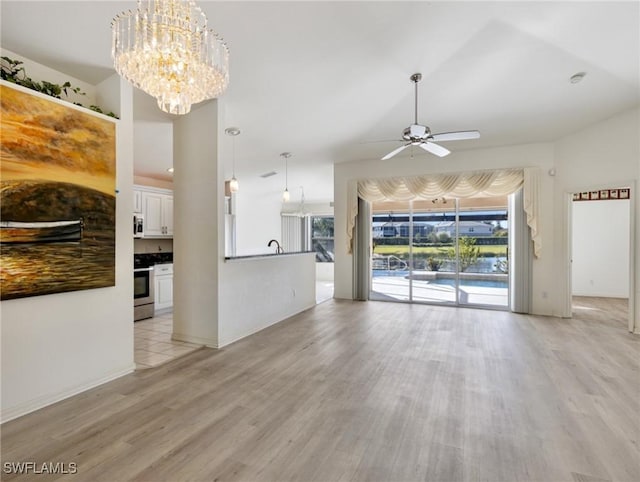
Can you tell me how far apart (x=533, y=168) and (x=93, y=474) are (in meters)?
6.63

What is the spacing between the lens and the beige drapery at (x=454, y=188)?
5.35 meters

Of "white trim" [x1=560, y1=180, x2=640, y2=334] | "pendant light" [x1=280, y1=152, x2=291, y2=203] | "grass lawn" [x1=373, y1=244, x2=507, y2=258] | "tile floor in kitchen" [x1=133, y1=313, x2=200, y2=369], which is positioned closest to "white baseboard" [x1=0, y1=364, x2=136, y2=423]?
"tile floor in kitchen" [x1=133, y1=313, x2=200, y2=369]

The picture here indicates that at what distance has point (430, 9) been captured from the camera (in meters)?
2.51

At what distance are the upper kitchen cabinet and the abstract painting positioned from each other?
3.07 m

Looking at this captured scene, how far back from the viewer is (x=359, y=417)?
2309mm

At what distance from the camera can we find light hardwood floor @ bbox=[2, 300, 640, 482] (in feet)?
5.94

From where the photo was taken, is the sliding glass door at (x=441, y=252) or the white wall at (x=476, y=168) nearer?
the white wall at (x=476, y=168)

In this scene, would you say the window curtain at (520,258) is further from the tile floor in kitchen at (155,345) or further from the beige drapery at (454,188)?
the tile floor in kitchen at (155,345)

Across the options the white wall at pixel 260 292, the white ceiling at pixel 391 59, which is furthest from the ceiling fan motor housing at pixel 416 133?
the white wall at pixel 260 292

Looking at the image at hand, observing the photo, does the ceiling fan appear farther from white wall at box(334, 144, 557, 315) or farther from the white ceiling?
white wall at box(334, 144, 557, 315)

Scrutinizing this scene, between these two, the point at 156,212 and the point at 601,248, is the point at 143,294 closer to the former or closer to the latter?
the point at 156,212

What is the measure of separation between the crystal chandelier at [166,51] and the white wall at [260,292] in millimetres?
2203

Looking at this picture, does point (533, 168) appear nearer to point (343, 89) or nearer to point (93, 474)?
point (343, 89)

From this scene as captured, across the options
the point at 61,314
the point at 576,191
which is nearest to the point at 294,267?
the point at 61,314
